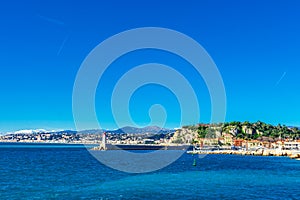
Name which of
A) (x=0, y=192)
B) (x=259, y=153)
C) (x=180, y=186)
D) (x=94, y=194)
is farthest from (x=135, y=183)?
(x=259, y=153)

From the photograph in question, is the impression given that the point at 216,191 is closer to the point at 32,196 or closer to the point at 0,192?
the point at 32,196

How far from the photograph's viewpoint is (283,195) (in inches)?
1334

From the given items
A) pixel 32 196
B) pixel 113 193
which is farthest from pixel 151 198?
pixel 32 196

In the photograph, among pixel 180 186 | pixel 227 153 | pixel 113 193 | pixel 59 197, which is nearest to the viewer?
pixel 59 197

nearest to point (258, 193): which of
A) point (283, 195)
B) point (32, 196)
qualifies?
point (283, 195)

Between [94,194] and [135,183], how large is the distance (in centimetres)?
922

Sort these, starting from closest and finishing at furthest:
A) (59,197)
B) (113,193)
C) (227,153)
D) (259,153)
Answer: (59,197) → (113,193) → (259,153) → (227,153)

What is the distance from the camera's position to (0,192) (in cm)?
3372

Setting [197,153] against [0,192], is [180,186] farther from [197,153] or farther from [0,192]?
[197,153]

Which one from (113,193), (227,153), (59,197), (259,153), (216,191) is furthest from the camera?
(227,153)

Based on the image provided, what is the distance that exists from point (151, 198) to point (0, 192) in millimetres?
15978

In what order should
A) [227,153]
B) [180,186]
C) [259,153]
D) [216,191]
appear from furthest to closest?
1. [227,153]
2. [259,153]
3. [180,186]
4. [216,191]

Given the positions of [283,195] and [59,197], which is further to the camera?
[283,195]

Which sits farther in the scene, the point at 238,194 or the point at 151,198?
the point at 238,194
